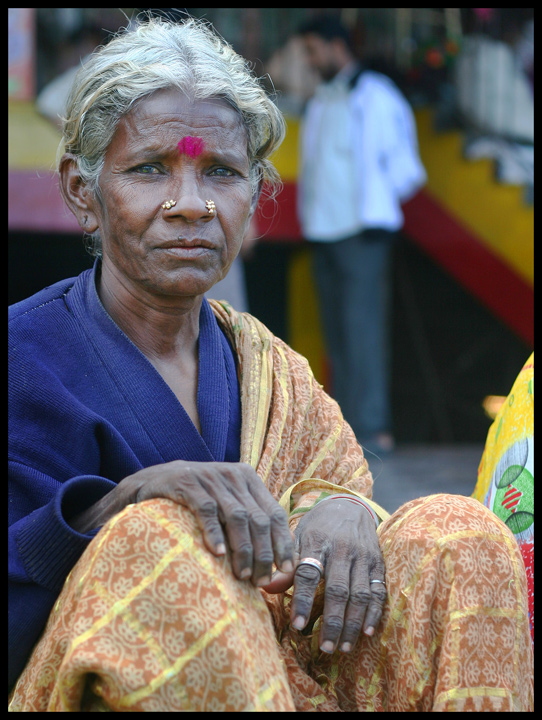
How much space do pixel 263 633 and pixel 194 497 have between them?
11.1 inches

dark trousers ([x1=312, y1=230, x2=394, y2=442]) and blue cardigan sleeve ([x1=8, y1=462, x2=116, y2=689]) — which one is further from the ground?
blue cardigan sleeve ([x1=8, y1=462, x2=116, y2=689])

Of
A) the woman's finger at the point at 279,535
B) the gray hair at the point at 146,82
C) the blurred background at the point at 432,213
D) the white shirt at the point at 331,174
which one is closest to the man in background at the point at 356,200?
the white shirt at the point at 331,174

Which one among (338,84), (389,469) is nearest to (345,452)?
(389,469)

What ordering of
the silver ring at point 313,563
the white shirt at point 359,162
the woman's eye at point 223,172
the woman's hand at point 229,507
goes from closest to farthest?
1. the woman's hand at point 229,507
2. the silver ring at point 313,563
3. the woman's eye at point 223,172
4. the white shirt at point 359,162

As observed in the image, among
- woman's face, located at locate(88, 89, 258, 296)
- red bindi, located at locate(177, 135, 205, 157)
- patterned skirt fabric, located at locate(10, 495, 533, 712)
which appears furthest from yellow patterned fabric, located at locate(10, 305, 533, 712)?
red bindi, located at locate(177, 135, 205, 157)

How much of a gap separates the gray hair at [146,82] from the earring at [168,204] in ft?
0.68

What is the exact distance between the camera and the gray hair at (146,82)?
2.24m

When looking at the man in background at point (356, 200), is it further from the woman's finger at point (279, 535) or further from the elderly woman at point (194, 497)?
the woman's finger at point (279, 535)

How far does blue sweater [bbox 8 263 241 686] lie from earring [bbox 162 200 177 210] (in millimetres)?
302

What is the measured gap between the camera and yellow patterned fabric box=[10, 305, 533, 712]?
5.29 feet

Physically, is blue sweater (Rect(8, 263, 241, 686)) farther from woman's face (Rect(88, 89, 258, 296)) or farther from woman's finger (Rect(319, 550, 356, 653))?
woman's finger (Rect(319, 550, 356, 653))

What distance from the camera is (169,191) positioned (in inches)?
88.5

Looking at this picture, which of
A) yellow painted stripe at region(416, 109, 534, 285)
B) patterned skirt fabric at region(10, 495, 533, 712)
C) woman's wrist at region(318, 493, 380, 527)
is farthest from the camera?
yellow painted stripe at region(416, 109, 534, 285)

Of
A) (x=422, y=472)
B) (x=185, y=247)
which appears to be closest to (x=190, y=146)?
(x=185, y=247)
